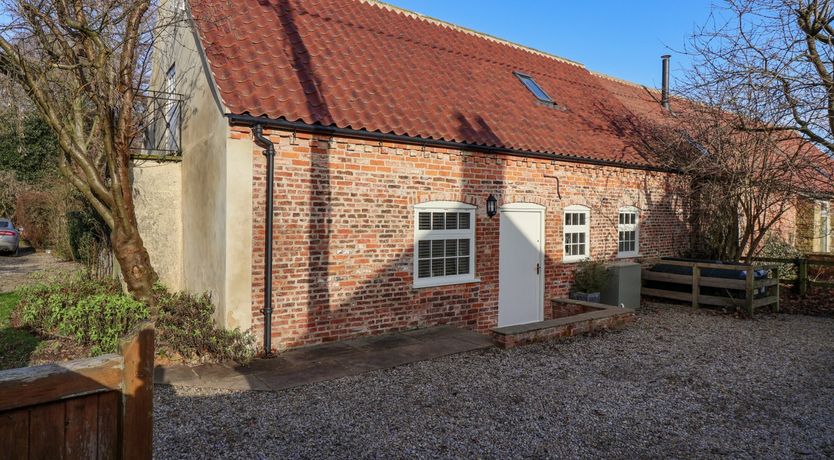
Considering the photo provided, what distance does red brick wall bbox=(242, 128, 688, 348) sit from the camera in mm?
7535

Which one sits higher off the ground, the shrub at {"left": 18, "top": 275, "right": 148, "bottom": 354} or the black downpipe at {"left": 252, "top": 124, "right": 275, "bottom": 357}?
the black downpipe at {"left": 252, "top": 124, "right": 275, "bottom": 357}

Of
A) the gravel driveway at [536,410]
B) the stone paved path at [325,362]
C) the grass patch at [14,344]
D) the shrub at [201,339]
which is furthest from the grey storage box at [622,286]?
the grass patch at [14,344]

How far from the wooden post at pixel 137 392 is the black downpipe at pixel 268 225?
4.99 m

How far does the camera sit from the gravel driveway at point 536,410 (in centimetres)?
Result: 452

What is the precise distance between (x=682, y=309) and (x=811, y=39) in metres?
5.87

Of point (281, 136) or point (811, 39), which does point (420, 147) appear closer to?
point (281, 136)

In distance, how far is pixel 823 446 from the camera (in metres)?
4.67

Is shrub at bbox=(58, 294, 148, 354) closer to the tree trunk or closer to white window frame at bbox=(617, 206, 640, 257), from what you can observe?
the tree trunk

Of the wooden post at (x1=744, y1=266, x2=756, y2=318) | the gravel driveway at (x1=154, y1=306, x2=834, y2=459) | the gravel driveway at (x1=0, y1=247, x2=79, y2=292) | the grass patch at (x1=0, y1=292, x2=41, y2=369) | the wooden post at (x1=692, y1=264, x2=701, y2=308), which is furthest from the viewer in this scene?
the gravel driveway at (x1=0, y1=247, x2=79, y2=292)

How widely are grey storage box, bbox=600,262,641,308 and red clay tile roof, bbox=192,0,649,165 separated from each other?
2550 mm

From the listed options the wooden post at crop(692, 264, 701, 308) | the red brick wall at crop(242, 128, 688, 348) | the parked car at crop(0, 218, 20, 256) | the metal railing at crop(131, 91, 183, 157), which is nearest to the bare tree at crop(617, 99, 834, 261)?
the wooden post at crop(692, 264, 701, 308)

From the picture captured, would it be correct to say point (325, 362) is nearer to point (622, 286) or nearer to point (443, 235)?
point (443, 235)

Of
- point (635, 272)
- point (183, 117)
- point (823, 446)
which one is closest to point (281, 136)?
point (183, 117)

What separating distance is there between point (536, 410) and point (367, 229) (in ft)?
13.1
